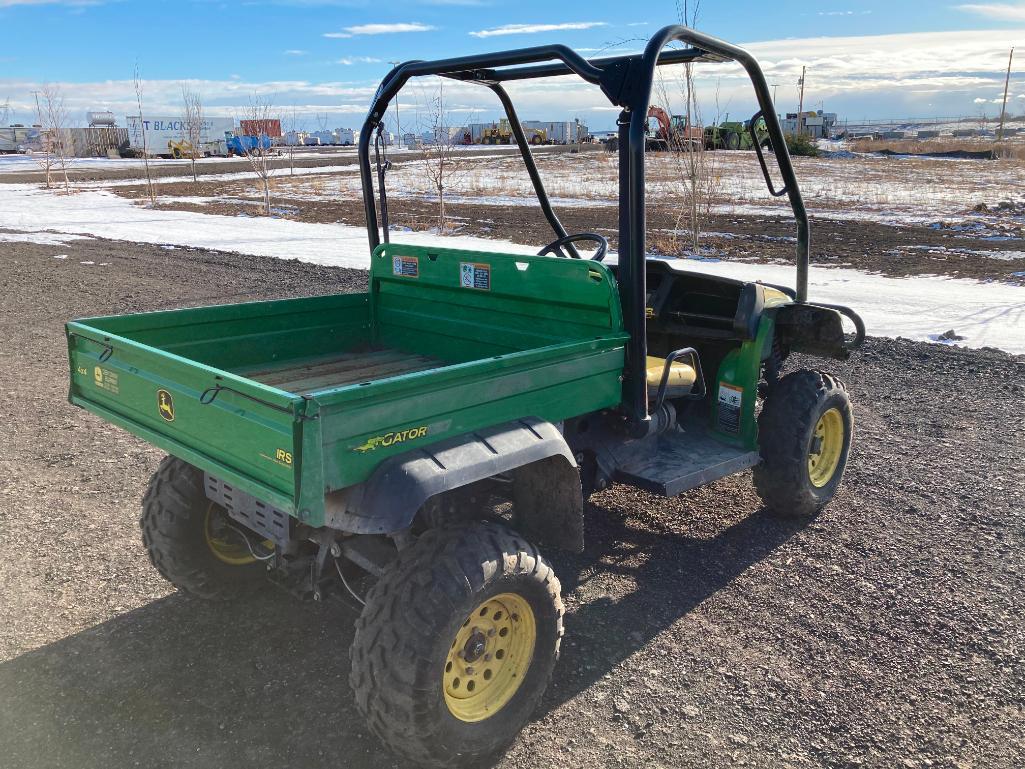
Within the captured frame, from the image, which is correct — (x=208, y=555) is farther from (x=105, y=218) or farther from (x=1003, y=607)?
(x=105, y=218)

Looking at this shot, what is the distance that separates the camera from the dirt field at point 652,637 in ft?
9.41

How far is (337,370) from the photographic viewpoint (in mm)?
4027

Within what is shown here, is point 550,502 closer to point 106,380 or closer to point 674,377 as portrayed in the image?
point 674,377

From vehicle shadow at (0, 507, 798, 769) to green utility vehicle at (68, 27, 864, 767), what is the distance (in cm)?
24

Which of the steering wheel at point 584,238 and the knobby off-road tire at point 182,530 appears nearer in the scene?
the knobby off-road tire at point 182,530

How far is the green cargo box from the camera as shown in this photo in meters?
2.52

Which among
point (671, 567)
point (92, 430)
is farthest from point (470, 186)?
point (671, 567)

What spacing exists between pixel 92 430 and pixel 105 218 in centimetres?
1808

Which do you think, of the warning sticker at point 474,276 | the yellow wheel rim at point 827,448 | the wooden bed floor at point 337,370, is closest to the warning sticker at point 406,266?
the warning sticker at point 474,276

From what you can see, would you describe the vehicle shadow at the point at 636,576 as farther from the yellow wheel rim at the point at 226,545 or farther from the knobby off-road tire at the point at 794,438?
the yellow wheel rim at the point at 226,545

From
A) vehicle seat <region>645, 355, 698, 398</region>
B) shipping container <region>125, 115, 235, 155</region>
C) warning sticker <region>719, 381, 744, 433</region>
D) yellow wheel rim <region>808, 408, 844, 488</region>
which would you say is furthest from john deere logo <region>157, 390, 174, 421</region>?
shipping container <region>125, 115, 235, 155</region>

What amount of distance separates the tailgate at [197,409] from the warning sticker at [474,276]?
1.53 metres

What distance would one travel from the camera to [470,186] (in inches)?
1176

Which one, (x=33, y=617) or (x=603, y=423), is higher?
(x=603, y=423)
